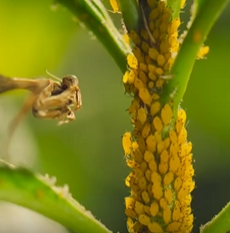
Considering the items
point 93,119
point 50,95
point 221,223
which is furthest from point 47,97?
point 93,119

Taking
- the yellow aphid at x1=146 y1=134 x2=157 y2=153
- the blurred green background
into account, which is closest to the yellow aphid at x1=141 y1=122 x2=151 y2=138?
the yellow aphid at x1=146 y1=134 x2=157 y2=153

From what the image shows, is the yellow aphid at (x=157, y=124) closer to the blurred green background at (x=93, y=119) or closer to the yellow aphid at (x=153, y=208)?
the yellow aphid at (x=153, y=208)

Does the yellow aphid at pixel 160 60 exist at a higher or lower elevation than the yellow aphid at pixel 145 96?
higher

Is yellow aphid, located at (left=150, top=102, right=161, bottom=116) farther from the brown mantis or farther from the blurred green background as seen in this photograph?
the blurred green background

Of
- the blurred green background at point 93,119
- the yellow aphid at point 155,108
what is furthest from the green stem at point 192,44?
the blurred green background at point 93,119

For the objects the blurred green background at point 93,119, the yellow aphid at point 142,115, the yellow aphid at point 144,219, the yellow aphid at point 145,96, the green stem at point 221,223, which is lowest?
the blurred green background at point 93,119

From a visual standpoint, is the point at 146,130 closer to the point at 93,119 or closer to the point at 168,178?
the point at 168,178
